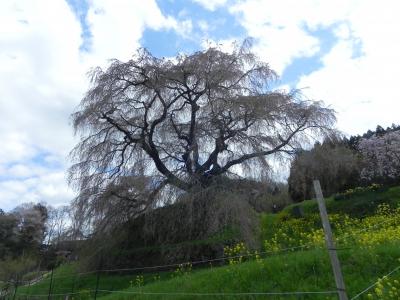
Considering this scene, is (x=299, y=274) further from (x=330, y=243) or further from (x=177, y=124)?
(x=177, y=124)

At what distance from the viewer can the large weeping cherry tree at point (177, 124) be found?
14531mm

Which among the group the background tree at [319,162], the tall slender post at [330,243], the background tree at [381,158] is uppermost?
the background tree at [381,158]

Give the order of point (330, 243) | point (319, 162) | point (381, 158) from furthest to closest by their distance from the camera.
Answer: point (381, 158) < point (319, 162) < point (330, 243)

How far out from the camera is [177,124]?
Result: 16484mm

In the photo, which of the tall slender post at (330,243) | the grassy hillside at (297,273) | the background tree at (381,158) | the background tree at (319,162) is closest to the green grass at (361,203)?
the background tree at (319,162)

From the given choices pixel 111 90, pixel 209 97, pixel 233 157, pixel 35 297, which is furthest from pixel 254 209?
pixel 35 297

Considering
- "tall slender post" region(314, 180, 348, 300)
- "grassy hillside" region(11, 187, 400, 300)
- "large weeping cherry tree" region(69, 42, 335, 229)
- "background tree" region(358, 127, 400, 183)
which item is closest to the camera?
"tall slender post" region(314, 180, 348, 300)

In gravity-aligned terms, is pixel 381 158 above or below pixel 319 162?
above

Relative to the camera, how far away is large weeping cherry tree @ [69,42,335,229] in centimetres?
1453

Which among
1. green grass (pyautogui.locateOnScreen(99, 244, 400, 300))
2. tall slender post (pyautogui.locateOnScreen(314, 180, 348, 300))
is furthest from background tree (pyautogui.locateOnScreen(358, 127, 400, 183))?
tall slender post (pyautogui.locateOnScreen(314, 180, 348, 300))

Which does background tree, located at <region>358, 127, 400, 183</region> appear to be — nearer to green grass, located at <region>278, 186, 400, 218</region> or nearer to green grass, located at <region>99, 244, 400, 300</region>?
green grass, located at <region>278, 186, 400, 218</region>

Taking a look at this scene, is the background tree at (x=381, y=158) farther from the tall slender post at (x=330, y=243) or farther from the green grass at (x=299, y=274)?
the tall slender post at (x=330, y=243)

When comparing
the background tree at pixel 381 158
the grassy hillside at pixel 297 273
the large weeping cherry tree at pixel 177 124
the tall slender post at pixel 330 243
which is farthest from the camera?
the background tree at pixel 381 158

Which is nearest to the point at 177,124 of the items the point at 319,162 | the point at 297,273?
the point at 319,162
